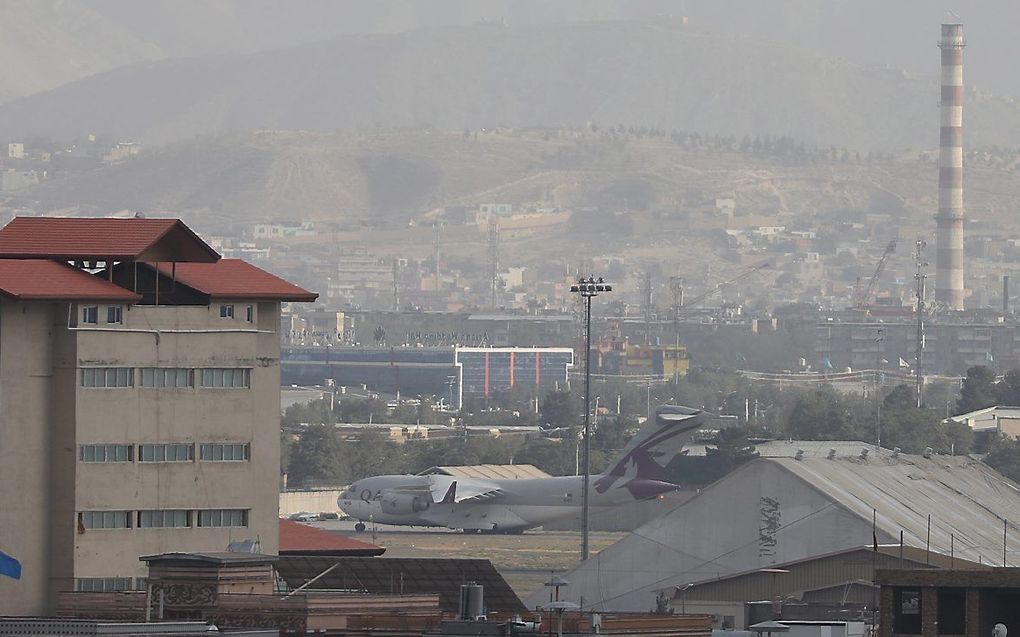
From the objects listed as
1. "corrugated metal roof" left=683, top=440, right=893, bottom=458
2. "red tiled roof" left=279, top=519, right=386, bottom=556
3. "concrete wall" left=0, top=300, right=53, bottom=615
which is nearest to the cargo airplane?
"corrugated metal roof" left=683, top=440, right=893, bottom=458

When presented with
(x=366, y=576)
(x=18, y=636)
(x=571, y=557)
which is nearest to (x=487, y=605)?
(x=366, y=576)

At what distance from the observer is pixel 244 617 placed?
46.4 metres

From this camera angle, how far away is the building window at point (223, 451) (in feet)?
196

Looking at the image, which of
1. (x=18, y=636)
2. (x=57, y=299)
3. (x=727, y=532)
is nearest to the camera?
(x=18, y=636)

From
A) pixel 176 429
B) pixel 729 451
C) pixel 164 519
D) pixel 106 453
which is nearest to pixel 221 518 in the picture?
pixel 164 519

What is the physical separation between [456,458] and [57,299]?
13017cm

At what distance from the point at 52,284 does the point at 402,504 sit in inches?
3711

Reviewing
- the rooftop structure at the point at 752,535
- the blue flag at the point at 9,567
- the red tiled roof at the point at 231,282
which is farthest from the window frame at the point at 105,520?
the rooftop structure at the point at 752,535

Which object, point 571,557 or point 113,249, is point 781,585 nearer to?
point 113,249

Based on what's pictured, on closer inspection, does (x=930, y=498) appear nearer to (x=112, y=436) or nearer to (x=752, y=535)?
(x=752, y=535)

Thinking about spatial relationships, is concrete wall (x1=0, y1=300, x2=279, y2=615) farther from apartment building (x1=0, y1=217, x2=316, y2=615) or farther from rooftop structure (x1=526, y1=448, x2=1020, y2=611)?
rooftop structure (x1=526, y1=448, x2=1020, y2=611)

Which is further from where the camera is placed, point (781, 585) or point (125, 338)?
point (781, 585)

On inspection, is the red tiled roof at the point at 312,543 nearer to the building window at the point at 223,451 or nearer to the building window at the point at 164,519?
the building window at the point at 223,451

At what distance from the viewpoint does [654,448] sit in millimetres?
150875
